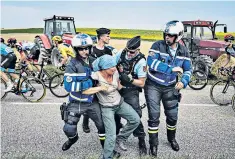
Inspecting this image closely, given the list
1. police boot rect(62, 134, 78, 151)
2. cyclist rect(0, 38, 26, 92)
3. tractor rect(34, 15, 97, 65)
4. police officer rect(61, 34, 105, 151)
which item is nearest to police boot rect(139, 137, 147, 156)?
police officer rect(61, 34, 105, 151)

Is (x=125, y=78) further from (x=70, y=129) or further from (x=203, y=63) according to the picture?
(x=203, y=63)

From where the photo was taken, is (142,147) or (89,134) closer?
(142,147)

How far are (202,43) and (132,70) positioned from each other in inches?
378

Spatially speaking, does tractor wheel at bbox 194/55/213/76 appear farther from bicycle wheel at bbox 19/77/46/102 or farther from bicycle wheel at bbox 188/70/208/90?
bicycle wheel at bbox 19/77/46/102

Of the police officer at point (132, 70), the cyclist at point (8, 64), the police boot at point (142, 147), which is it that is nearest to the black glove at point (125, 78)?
the police officer at point (132, 70)

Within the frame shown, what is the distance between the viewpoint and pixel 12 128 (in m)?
7.03

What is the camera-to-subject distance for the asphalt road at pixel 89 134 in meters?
5.59

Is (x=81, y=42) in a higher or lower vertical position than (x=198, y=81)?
higher

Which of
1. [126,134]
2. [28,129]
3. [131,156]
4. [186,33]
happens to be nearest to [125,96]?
[126,134]

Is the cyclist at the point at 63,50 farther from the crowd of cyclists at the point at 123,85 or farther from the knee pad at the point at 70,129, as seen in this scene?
the knee pad at the point at 70,129

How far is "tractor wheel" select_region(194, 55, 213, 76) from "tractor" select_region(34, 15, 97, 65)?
677 centimetres

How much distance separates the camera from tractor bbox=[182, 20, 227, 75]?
1333 cm

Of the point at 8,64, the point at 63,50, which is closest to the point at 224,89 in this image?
the point at 63,50

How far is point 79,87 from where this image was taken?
4.81 m
